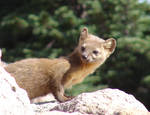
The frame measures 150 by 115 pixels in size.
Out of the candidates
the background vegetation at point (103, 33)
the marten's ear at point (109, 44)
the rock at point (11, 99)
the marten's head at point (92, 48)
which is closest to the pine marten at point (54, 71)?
the marten's head at point (92, 48)

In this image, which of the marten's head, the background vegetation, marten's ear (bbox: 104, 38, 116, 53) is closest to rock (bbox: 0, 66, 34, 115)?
the marten's head

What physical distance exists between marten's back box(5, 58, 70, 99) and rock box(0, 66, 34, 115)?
1934mm

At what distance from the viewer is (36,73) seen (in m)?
7.09

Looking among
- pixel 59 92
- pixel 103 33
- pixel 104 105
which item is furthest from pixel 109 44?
pixel 103 33

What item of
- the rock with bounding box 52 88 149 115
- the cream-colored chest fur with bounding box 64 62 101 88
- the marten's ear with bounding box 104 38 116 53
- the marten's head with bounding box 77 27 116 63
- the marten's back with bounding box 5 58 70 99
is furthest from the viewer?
the marten's ear with bounding box 104 38 116 53

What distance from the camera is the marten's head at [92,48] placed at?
7.62 meters

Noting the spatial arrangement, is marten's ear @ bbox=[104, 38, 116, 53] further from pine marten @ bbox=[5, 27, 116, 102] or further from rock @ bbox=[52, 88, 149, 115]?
rock @ bbox=[52, 88, 149, 115]

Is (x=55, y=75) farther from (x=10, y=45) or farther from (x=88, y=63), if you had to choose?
(x=10, y=45)

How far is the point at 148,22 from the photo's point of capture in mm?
16031

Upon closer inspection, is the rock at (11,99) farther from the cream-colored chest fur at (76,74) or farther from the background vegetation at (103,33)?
the background vegetation at (103,33)

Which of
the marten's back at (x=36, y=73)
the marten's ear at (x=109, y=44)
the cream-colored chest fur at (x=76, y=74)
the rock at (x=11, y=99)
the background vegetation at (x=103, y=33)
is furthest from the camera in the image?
the background vegetation at (x=103, y=33)

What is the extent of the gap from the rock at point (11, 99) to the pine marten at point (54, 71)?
195 centimetres

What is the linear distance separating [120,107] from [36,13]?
11.3 meters

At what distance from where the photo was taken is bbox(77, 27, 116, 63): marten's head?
7624 mm
